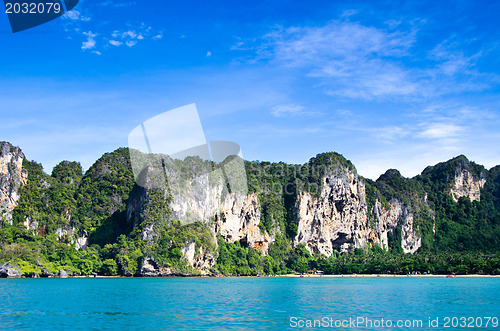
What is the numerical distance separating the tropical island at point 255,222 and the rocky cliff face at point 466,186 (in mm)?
302

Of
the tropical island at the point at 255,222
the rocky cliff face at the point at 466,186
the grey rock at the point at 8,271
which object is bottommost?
the grey rock at the point at 8,271

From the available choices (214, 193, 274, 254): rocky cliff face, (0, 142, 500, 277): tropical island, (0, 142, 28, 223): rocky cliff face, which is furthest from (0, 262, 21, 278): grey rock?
(214, 193, 274, 254): rocky cliff face

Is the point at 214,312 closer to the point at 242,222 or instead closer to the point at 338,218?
the point at 242,222

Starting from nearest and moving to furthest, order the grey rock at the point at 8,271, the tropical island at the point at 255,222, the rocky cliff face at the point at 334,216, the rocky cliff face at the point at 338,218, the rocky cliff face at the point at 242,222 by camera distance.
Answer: the grey rock at the point at 8,271 < the tropical island at the point at 255,222 < the rocky cliff face at the point at 242,222 < the rocky cliff face at the point at 334,216 < the rocky cliff face at the point at 338,218

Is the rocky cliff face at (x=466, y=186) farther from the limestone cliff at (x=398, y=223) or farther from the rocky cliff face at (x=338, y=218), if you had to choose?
the rocky cliff face at (x=338, y=218)

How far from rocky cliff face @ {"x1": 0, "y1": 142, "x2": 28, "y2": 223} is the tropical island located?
200 mm

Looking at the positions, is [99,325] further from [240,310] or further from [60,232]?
[60,232]

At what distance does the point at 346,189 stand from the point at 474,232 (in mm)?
39131

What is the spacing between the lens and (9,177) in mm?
77062

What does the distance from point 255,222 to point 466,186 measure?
252 feet

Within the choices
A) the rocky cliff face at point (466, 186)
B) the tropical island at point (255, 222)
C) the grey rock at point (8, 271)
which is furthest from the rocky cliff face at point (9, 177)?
the rocky cliff face at point (466, 186)

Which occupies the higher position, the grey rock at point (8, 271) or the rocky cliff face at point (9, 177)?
the rocky cliff face at point (9, 177)

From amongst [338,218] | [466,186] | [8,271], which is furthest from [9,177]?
[466,186]

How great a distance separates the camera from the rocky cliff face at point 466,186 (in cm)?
13462
